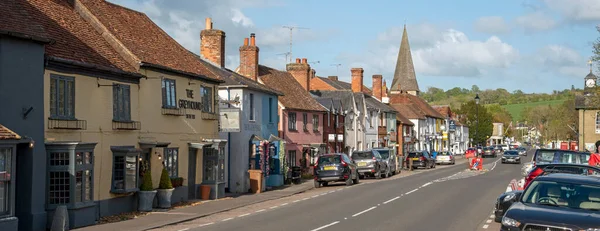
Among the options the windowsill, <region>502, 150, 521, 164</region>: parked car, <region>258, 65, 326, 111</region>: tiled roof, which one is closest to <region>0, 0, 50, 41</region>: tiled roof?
the windowsill

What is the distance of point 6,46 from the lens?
17781 millimetres

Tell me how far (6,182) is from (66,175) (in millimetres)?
2452

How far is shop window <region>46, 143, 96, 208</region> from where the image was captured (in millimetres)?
19562

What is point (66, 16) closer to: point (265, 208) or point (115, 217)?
point (115, 217)

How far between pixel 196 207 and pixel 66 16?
7.84 meters

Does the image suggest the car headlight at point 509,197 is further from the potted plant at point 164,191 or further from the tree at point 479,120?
the tree at point 479,120

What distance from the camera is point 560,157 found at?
32875mm

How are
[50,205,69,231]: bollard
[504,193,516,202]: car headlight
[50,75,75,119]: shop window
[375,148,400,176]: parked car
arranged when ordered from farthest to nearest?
[375,148,400,176]: parked car < [50,75,75,119]: shop window < [50,205,69,231]: bollard < [504,193,516,202]: car headlight

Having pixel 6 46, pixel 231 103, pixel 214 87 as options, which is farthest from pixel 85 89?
pixel 231 103

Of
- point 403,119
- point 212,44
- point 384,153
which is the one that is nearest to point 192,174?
point 212,44

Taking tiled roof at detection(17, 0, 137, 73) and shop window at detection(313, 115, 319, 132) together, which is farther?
shop window at detection(313, 115, 319, 132)

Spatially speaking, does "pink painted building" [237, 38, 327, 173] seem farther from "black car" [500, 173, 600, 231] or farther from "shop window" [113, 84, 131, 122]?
"black car" [500, 173, 600, 231]

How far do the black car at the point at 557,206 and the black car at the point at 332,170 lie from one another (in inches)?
914

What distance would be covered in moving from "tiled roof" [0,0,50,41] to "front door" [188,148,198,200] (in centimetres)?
1086
